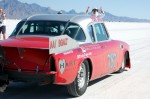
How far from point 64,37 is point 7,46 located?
3.15ft

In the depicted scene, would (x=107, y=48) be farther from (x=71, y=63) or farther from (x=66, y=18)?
(x=71, y=63)

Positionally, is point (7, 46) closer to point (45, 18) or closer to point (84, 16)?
point (45, 18)

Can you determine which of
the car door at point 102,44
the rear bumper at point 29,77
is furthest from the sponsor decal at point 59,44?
the car door at point 102,44

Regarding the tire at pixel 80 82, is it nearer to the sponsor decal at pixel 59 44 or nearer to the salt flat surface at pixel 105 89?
the salt flat surface at pixel 105 89

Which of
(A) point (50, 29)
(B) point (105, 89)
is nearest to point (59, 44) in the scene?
(A) point (50, 29)

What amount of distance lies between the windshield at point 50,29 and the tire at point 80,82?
61cm

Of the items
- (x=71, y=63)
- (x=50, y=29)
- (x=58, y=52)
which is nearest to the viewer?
(x=58, y=52)

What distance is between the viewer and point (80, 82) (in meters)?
6.88

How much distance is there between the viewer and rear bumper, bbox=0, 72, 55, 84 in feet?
19.7

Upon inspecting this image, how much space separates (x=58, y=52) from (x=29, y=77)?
644 mm

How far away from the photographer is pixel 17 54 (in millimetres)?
6172

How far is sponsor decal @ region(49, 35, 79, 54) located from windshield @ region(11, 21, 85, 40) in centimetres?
72

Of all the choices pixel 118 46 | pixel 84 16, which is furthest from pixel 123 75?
pixel 84 16

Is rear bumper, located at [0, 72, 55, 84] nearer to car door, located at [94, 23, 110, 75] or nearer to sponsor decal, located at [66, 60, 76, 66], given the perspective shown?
sponsor decal, located at [66, 60, 76, 66]
